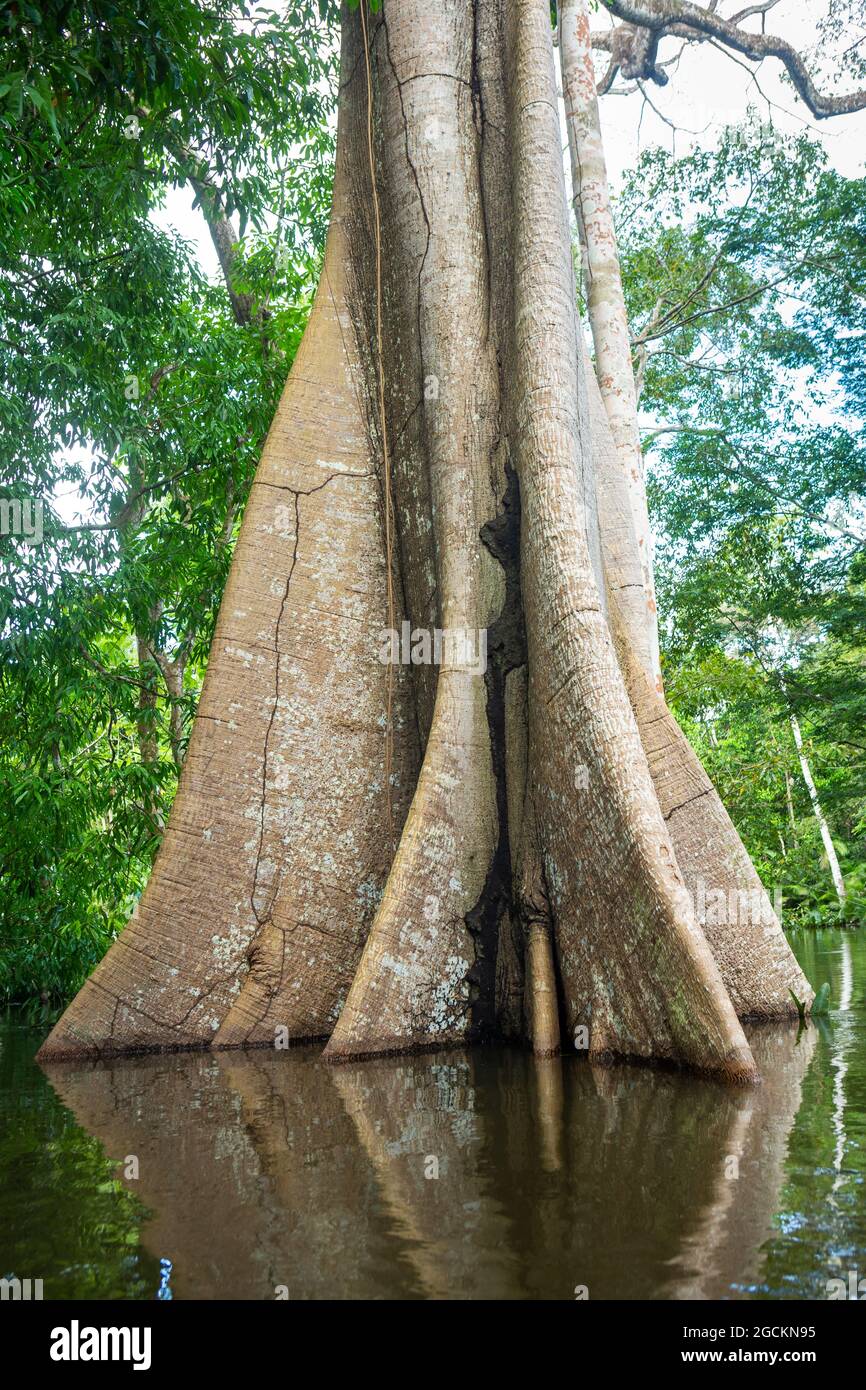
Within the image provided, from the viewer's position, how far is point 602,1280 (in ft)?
4.73

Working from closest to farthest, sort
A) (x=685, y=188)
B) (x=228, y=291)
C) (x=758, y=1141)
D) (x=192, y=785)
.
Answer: (x=758, y=1141) < (x=192, y=785) < (x=228, y=291) < (x=685, y=188)

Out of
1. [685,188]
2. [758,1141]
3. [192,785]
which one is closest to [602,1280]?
[758,1141]

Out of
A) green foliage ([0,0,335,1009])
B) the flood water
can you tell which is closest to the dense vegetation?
green foliage ([0,0,335,1009])

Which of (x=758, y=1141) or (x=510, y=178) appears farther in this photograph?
(x=510, y=178)

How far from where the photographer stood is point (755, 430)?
14.6 m

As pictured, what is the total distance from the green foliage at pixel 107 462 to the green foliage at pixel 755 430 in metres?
7.36

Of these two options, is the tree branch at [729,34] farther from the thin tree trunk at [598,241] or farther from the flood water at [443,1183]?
the flood water at [443,1183]

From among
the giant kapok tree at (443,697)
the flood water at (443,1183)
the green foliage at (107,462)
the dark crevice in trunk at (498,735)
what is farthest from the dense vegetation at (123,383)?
the flood water at (443,1183)

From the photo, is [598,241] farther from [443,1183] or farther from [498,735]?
[443,1183]

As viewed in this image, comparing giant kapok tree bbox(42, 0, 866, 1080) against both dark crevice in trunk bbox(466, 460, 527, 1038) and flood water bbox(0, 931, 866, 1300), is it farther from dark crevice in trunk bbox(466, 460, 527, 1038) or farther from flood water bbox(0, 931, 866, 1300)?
flood water bbox(0, 931, 866, 1300)

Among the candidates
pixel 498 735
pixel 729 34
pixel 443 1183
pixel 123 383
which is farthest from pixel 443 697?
pixel 729 34

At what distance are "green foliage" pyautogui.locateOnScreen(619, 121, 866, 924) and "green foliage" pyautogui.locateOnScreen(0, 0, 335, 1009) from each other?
736cm
